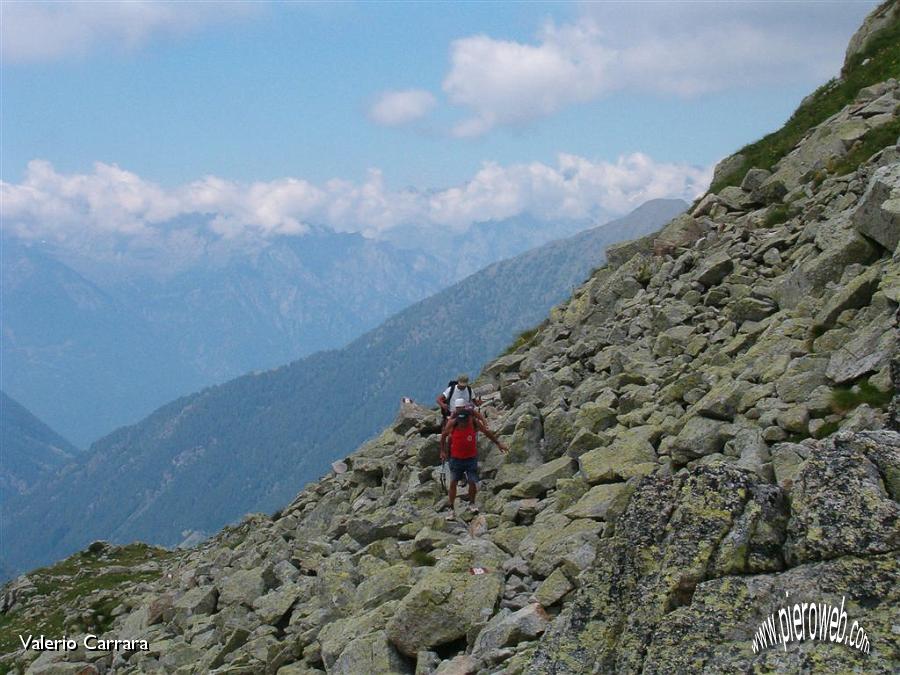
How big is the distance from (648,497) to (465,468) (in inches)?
436

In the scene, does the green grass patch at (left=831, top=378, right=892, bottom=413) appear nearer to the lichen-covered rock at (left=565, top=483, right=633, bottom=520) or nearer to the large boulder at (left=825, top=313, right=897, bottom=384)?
the large boulder at (left=825, top=313, right=897, bottom=384)

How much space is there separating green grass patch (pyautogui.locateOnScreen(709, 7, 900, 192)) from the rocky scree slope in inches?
161

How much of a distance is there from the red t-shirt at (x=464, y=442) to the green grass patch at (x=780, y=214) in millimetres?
15246

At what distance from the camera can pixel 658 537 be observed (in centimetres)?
1177

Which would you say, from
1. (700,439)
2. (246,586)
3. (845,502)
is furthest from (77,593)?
(845,502)

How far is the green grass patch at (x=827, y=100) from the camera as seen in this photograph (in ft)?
133

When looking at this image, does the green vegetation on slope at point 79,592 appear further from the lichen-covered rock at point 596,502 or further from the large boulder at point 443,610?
the lichen-covered rock at point 596,502

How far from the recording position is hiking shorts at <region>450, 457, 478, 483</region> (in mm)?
22922

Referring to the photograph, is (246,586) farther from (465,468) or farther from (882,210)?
(882,210)

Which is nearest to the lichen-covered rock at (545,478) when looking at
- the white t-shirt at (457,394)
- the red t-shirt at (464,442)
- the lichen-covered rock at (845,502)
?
the red t-shirt at (464,442)

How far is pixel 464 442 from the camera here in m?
22.8

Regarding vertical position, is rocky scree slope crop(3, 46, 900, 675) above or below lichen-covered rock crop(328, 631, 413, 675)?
above

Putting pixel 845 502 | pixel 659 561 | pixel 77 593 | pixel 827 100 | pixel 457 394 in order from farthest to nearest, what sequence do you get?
pixel 77 593 < pixel 827 100 < pixel 457 394 < pixel 659 561 < pixel 845 502

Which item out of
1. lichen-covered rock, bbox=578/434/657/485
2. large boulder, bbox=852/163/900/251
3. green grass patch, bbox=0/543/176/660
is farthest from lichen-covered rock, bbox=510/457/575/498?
green grass patch, bbox=0/543/176/660
